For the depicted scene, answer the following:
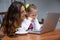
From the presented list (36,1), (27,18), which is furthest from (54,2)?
(27,18)

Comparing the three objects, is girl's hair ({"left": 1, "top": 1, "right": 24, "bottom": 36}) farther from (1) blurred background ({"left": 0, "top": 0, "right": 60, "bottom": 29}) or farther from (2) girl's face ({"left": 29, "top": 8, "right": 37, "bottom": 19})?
(1) blurred background ({"left": 0, "top": 0, "right": 60, "bottom": 29})

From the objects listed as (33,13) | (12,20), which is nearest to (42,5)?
(33,13)

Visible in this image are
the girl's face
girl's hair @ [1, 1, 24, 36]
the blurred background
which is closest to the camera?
girl's hair @ [1, 1, 24, 36]

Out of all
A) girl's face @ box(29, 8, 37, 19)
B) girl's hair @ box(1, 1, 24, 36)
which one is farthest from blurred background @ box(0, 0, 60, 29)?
girl's hair @ box(1, 1, 24, 36)

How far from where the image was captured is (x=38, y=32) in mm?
1710

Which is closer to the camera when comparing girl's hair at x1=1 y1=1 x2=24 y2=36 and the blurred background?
girl's hair at x1=1 y1=1 x2=24 y2=36

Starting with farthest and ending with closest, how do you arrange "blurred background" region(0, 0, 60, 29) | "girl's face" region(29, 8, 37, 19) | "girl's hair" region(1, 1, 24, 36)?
"blurred background" region(0, 0, 60, 29), "girl's face" region(29, 8, 37, 19), "girl's hair" region(1, 1, 24, 36)

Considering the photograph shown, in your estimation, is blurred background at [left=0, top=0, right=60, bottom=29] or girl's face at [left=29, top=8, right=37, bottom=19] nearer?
girl's face at [left=29, top=8, right=37, bottom=19]

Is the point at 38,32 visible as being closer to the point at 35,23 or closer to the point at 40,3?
the point at 35,23

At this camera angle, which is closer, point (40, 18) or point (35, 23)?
point (35, 23)

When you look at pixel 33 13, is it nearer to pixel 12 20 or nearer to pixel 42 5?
pixel 12 20

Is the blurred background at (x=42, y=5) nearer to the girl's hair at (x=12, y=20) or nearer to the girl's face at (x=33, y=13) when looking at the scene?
the girl's face at (x=33, y=13)

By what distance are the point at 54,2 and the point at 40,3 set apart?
32cm

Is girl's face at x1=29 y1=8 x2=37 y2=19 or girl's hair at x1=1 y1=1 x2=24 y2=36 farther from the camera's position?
girl's face at x1=29 y1=8 x2=37 y2=19
